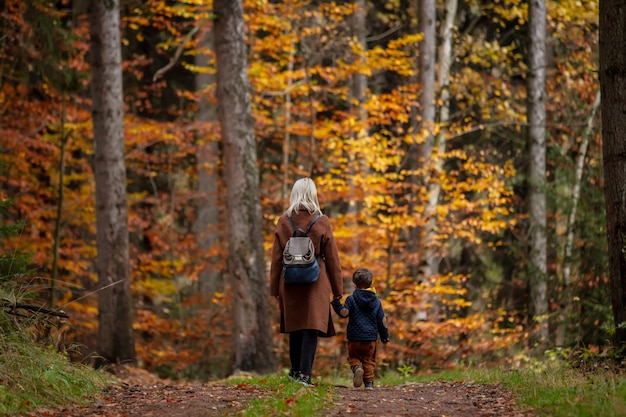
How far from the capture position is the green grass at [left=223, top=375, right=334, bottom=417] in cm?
680

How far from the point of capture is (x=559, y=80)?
21391 mm

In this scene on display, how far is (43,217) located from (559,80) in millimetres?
13398

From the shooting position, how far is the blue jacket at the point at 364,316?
9.12m

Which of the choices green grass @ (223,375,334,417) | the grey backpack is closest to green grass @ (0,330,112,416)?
green grass @ (223,375,334,417)

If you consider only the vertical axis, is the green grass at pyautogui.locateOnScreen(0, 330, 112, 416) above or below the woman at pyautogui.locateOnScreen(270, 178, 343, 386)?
below

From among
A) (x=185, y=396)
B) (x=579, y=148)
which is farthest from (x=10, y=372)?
(x=579, y=148)

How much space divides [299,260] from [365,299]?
1150 millimetres

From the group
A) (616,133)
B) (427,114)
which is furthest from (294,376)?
(427,114)

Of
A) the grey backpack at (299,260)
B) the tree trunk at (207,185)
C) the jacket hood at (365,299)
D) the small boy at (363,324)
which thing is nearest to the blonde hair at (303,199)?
the grey backpack at (299,260)

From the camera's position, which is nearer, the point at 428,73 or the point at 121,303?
the point at 121,303

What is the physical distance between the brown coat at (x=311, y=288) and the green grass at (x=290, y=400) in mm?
597

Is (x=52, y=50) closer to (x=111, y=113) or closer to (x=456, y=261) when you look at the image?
(x=111, y=113)

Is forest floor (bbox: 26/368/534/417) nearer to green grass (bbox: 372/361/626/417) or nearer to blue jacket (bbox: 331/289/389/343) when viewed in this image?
green grass (bbox: 372/361/626/417)

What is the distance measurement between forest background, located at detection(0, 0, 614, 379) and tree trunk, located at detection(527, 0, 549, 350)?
22 centimetres
